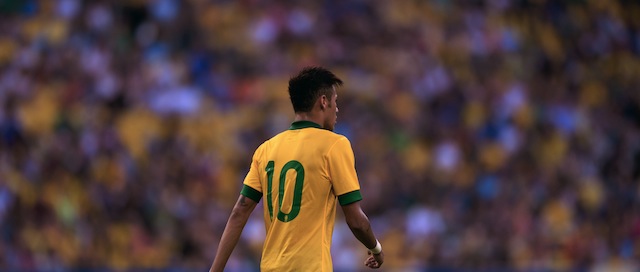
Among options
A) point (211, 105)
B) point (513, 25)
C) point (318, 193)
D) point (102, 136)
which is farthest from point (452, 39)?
point (318, 193)

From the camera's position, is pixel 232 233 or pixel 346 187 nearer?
pixel 346 187

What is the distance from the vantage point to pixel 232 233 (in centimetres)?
646

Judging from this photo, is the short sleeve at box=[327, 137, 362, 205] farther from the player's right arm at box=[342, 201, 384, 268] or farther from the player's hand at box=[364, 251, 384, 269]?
the player's hand at box=[364, 251, 384, 269]

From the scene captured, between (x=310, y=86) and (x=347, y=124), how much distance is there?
926 centimetres

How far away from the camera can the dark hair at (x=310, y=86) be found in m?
6.36

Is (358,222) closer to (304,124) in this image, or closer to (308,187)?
(308,187)

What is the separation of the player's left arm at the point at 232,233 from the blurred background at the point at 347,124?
7244 mm

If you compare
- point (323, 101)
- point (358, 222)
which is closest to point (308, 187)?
point (358, 222)

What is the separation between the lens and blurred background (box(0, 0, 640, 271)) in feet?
47.2

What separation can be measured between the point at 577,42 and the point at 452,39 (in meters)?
1.88

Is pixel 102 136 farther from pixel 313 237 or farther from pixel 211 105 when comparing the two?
pixel 313 237

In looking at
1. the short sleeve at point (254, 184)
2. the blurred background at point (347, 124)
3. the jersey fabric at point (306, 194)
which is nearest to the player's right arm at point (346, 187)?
the jersey fabric at point (306, 194)

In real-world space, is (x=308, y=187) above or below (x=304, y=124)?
below

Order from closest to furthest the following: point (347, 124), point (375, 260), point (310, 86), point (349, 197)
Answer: point (349, 197)
point (310, 86)
point (375, 260)
point (347, 124)
